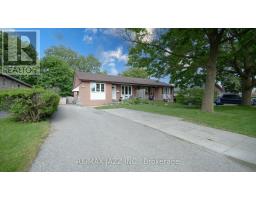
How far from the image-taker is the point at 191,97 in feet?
59.2

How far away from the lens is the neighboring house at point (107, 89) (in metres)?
18.3

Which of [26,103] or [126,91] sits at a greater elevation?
[126,91]

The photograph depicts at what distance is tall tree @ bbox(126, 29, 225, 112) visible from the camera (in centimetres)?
1020

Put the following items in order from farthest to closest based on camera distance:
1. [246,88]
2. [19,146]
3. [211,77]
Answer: [246,88] → [211,77] → [19,146]

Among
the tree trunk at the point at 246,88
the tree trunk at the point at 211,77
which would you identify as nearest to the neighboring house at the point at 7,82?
the tree trunk at the point at 211,77

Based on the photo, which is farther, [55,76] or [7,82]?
[55,76]

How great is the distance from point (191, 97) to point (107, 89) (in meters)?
9.31

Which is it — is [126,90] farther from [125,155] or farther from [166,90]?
[125,155]

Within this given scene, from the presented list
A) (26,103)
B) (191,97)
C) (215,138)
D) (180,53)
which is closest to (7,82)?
(26,103)

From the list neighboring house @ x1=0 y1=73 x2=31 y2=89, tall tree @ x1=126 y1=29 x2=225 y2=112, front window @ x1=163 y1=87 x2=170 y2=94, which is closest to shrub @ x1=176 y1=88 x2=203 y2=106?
tall tree @ x1=126 y1=29 x2=225 y2=112

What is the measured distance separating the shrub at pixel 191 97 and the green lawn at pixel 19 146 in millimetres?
15120

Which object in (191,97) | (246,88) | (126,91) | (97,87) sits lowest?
(191,97)

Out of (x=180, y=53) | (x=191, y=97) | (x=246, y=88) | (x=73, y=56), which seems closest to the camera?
(x=180, y=53)

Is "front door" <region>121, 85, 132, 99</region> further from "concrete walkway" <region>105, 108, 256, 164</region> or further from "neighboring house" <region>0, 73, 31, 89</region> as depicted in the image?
"concrete walkway" <region>105, 108, 256, 164</region>
